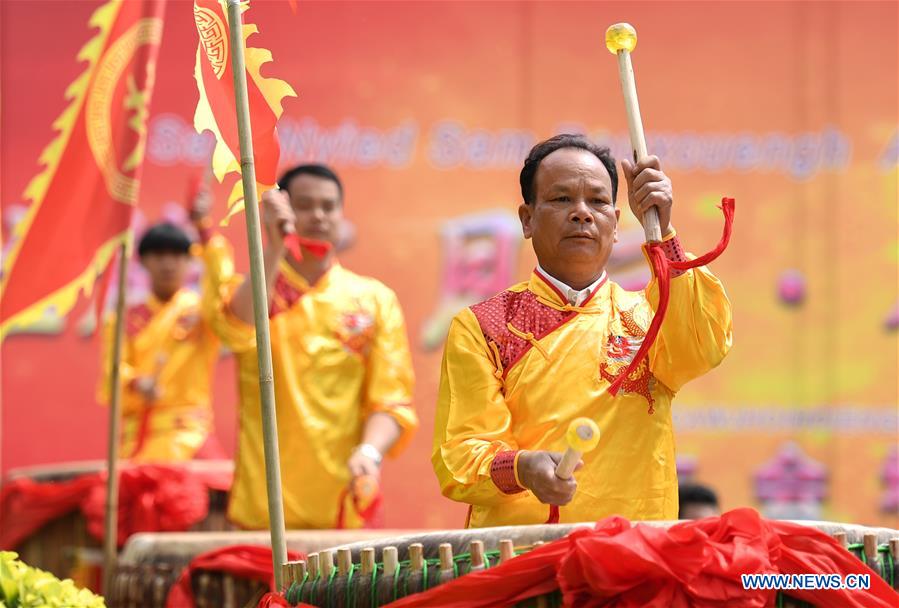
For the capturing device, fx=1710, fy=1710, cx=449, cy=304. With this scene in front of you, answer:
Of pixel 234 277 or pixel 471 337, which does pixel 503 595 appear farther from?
pixel 234 277

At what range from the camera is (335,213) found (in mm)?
4328

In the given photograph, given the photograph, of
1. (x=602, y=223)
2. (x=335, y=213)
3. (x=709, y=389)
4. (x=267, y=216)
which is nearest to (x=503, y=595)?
(x=602, y=223)

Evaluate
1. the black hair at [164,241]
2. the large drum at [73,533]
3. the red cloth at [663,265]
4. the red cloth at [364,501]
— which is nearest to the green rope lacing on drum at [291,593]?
the red cloth at [663,265]

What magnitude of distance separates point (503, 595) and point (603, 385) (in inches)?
25.7

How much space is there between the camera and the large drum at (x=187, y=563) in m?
3.66

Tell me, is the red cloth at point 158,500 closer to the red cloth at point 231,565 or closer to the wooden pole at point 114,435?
the wooden pole at point 114,435

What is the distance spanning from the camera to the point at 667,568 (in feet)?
6.47

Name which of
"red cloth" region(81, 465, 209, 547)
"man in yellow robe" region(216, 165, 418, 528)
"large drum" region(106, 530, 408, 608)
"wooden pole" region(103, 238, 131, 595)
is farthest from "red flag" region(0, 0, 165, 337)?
"red cloth" region(81, 465, 209, 547)

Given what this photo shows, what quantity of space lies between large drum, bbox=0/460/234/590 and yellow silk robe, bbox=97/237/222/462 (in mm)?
478

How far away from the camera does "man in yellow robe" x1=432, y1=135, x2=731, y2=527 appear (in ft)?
8.28

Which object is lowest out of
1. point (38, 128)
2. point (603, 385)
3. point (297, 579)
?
point (297, 579)

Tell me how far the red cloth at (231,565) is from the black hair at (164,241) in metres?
2.48

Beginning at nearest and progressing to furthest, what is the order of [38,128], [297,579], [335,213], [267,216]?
[297,579]
[267,216]
[335,213]
[38,128]

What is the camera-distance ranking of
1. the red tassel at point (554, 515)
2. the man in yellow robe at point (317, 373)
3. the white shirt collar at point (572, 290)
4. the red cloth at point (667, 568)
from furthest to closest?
1. the man in yellow robe at point (317, 373)
2. the white shirt collar at point (572, 290)
3. the red tassel at point (554, 515)
4. the red cloth at point (667, 568)
